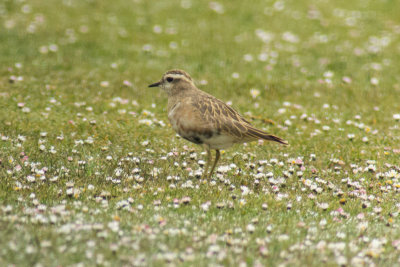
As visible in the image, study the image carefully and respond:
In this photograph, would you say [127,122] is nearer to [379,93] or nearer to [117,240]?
[117,240]

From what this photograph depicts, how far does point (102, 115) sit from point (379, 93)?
804 cm

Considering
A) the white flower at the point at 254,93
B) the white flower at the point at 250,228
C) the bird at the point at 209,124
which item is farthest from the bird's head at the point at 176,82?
the white flower at the point at 254,93

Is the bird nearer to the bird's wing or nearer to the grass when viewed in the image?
the bird's wing

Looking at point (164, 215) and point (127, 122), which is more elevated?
point (164, 215)

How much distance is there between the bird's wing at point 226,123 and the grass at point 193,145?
823 millimetres

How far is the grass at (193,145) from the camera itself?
255 inches

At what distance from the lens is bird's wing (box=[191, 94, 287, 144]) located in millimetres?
8840

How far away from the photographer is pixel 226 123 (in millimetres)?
8883

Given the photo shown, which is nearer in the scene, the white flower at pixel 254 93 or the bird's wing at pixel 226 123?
the bird's wing at pixel 226 123

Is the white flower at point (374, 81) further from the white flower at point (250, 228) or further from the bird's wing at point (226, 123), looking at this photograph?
the white flower at point (250, 228)

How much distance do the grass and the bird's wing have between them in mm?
823

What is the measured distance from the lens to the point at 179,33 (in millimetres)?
20250

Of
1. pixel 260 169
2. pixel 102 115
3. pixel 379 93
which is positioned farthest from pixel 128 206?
pixel 379 93

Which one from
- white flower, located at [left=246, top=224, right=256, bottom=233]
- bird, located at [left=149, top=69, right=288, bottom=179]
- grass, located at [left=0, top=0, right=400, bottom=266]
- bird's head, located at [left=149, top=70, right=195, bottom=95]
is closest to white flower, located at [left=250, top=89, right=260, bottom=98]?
grass, located at [left=0, top=0, right=400, bottom=266]
